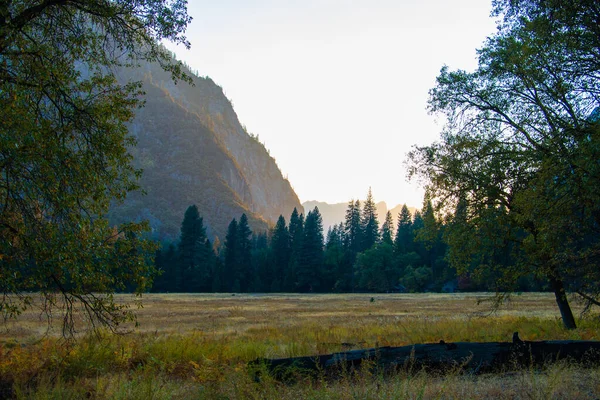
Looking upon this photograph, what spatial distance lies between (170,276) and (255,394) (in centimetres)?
8648

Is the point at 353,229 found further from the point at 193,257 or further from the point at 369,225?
the point at 193,257

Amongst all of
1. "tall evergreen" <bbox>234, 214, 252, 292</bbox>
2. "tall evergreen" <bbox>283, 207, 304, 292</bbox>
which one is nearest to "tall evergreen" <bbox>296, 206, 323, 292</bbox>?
"tall evergreen" <bbox>283, 207, 304, 292</bbox>

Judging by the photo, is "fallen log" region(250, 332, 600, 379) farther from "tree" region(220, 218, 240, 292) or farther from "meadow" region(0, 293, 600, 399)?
"tree" region(220, 218, 240, 292)

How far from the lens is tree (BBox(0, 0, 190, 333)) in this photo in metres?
7.30

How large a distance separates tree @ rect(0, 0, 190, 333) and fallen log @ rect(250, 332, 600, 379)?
3609 millimetres

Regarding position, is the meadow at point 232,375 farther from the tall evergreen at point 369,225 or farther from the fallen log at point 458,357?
the tall evergreen at point 369,225

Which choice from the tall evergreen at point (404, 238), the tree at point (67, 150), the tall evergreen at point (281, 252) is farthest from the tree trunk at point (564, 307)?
the tall evergreen at point (404, 238)

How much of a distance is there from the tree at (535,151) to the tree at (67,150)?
871 cm

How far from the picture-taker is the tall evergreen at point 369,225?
108812 mm

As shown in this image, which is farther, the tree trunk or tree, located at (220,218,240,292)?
tree, located at (220,218,240,292)

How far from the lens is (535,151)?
13.8 metres

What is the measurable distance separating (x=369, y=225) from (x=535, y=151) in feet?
320

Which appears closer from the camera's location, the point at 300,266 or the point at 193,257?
the point at 193,257

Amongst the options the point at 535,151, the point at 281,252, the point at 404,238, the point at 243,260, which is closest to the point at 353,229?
the point at 404,238
